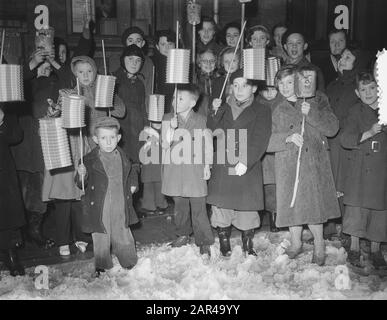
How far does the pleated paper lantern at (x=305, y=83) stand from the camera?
3.46 m

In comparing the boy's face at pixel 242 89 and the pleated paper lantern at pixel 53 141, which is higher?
the boy's face at pixel 242 89

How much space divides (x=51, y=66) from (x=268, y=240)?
2617 millimetres

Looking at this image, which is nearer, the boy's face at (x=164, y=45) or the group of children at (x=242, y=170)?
the group of children at (x=242, y=170)

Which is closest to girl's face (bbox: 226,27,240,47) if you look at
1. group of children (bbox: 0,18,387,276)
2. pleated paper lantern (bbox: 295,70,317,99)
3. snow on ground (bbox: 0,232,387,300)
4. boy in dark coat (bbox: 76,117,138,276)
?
group of children (bbox: 0,18,387,276)

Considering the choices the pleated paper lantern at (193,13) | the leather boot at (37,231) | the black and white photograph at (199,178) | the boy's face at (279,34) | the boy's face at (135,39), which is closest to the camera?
the black and white photograph at (199,178)

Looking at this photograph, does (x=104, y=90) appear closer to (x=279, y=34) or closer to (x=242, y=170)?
(x=242, y=170)

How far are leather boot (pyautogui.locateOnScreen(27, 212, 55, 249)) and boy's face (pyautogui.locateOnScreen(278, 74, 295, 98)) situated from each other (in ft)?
7.75

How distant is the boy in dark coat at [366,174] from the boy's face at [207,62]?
4.74ft

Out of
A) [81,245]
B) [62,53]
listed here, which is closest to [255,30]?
[62,53]

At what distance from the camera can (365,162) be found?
3.52 metres

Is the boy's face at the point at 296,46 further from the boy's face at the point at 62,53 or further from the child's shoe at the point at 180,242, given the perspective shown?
the boy's face at the point at 62,53

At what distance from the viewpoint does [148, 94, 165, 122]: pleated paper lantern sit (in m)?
3.72

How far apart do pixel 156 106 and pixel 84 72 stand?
2.35 feet

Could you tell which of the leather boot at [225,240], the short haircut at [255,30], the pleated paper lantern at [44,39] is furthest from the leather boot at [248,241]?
the pleated paper lantern at [44,39]
